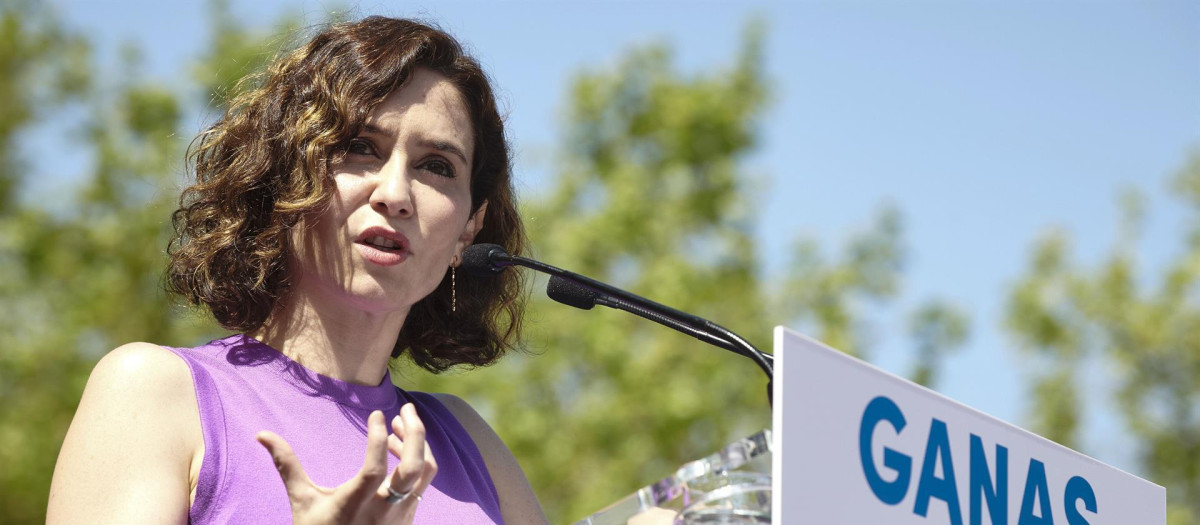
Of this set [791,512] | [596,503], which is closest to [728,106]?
[596,503]

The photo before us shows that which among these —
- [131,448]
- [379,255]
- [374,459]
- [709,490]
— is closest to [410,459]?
[374,459]

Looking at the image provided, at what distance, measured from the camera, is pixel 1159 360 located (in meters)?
13.3

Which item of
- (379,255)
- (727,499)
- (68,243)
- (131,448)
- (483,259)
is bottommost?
(131,448)

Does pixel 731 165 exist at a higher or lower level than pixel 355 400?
higher

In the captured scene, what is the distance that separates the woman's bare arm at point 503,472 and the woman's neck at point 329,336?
33 cm

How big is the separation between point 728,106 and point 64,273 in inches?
253

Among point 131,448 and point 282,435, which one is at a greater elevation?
point 282,435

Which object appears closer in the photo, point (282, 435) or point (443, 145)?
point (282, 435)

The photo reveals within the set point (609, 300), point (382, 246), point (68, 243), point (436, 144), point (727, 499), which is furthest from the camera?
point (68, 243)

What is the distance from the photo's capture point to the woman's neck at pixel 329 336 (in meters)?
2.10

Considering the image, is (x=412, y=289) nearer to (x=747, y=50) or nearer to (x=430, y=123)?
(x=430, y=123)

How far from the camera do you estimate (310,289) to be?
210 cm

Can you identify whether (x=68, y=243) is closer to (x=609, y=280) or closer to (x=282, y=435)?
(x=609, y=280)

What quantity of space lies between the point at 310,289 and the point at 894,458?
114cm
